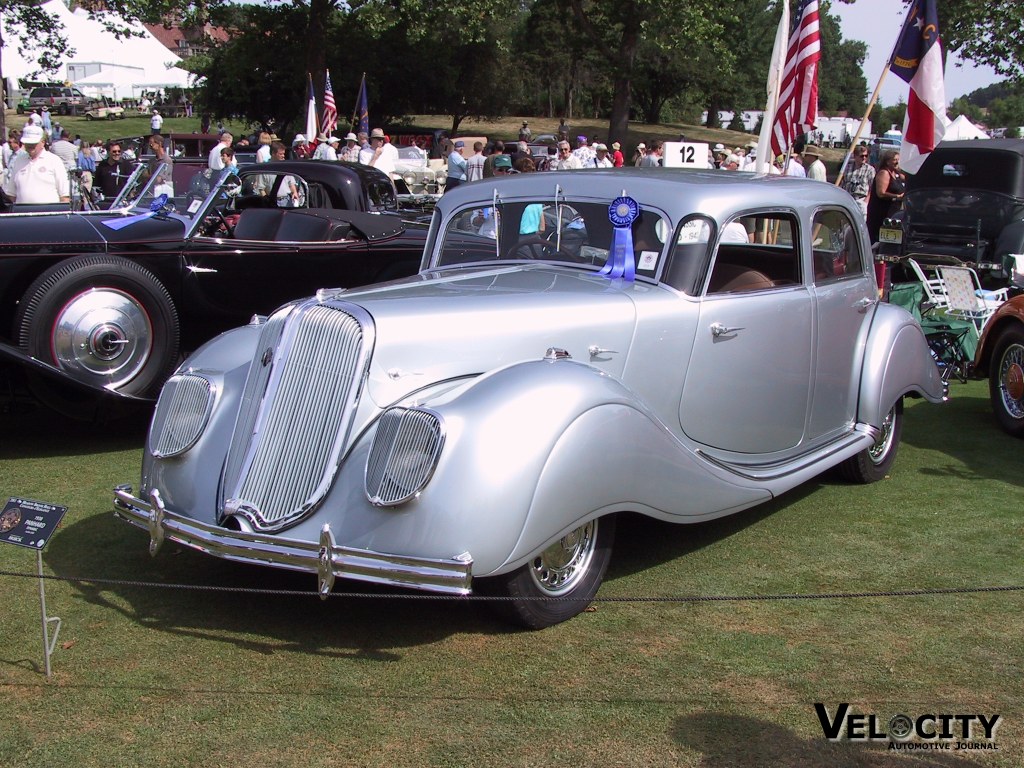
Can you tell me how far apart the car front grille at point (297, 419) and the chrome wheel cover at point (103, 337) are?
8.76 ft

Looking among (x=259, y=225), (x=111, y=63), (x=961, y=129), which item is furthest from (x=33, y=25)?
(x=111, y=63)

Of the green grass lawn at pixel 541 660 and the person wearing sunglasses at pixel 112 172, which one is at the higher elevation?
the person wearing sunglasses at pixel 112 172

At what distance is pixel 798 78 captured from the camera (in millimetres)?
10375

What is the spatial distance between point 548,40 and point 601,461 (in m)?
47.8

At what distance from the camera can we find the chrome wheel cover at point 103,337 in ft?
20.6

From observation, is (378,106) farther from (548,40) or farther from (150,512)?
(150,512)

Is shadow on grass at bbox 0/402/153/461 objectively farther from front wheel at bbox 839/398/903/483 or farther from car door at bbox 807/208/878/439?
front wheel at bbox 839/398/903/483

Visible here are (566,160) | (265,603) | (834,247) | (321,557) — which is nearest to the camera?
(321,557)

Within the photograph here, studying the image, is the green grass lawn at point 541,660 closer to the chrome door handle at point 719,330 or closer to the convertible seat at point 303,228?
the chrome door handle at point 719,330

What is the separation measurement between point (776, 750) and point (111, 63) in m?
63.8

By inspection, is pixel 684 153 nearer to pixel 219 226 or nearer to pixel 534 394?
pixel 219 226

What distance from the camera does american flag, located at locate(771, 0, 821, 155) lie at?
1025 cm

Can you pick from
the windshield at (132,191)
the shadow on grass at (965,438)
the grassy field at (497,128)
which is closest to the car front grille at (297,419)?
the shadow on grass at (965,438)

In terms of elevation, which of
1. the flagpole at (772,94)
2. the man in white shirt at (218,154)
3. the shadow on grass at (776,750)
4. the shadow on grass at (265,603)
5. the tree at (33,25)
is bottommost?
the shadow on grass at (265,603)
